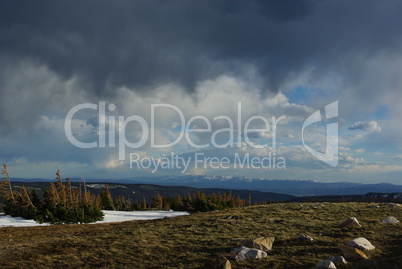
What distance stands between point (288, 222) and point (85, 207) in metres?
32.1

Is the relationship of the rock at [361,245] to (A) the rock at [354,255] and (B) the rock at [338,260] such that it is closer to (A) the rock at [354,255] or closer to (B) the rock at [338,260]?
(A) the rock at [354,255]

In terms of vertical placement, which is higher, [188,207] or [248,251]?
[248,251]

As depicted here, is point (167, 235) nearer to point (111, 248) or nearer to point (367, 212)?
point (111, 248)

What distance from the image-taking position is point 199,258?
14305mm

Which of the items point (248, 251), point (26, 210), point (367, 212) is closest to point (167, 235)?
point (248, 251)

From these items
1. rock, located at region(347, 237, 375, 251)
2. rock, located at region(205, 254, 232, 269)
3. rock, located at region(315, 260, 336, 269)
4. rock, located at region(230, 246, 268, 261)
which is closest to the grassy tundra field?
rock, located at region(230, 246, 268, 261)

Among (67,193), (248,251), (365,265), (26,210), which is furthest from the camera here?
(67,193)

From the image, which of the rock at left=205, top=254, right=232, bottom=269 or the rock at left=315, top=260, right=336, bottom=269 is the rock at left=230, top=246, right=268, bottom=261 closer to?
the rock at left=205, top=254, right=232, bottom=269

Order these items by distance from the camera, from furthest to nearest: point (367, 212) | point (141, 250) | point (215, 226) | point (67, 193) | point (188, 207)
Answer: point (188, 207), point (67, 193), point (367, 212), point (215, 226), point (141, 250)

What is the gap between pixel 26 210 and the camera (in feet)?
140

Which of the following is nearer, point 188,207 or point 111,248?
point 111,248

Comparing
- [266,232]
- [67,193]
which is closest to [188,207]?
[67,193]

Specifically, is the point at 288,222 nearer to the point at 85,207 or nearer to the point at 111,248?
the point at 111,248

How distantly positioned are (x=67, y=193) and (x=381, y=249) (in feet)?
158
